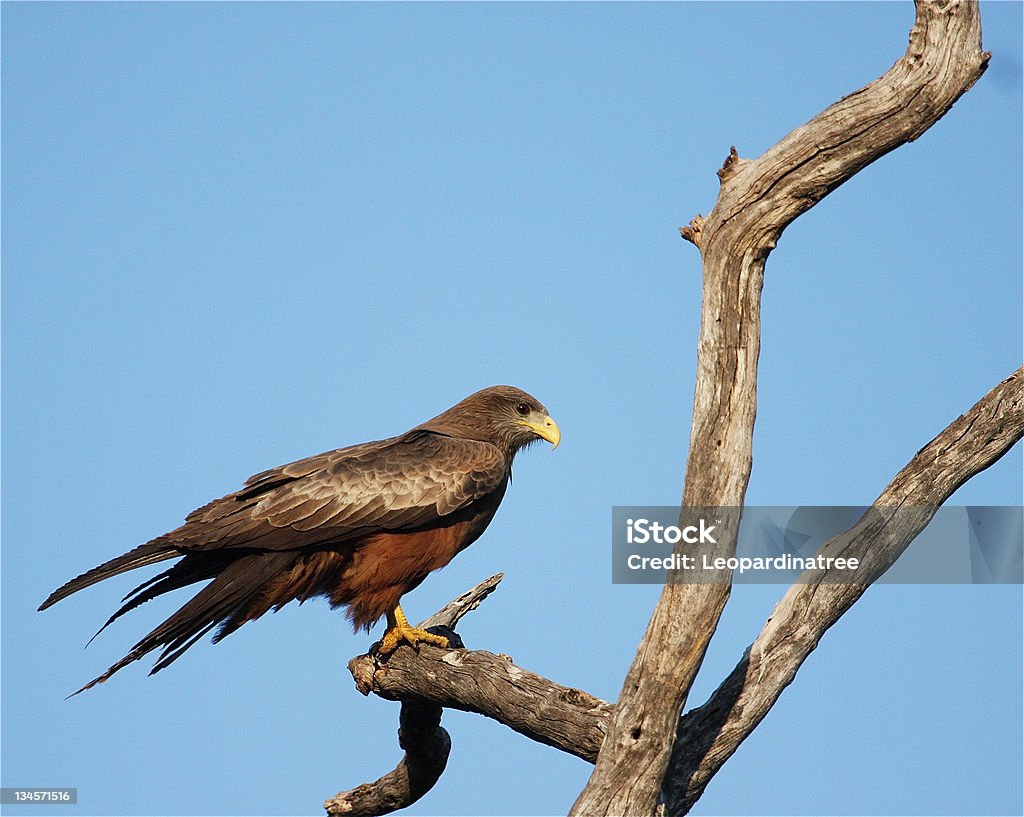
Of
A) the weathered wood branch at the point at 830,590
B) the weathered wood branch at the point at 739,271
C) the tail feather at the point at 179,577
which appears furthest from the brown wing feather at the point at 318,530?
the weathered wood branch at the point at 739,271

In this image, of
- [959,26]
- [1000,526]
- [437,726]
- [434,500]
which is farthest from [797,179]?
[437,726]

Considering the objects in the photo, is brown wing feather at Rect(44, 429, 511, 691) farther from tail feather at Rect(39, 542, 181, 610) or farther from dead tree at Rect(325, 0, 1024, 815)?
dead tree at Rect(325, 0, 1024, 815)

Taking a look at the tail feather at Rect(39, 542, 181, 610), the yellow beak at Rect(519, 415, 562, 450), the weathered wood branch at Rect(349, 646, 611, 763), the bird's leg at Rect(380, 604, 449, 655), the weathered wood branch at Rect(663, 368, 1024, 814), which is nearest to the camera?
the weathered wood branch at Rect(663, 368, 1024, 814)

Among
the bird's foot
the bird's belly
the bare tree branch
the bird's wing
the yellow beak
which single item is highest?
the yellow beak

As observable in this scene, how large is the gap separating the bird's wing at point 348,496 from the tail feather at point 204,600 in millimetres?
149

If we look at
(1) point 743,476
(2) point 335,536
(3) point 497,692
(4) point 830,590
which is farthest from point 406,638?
(1) point 743,476

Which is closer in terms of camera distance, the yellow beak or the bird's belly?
the bird's belly

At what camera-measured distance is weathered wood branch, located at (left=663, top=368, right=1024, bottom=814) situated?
19.4ft

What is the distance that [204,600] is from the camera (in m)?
7.32

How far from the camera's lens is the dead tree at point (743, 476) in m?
5.18

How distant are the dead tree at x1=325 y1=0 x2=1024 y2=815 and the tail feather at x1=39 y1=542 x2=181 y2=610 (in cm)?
242

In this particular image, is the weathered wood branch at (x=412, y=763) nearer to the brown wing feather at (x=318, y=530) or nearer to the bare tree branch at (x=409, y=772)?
the bare tree branch at (x=409, y=772)

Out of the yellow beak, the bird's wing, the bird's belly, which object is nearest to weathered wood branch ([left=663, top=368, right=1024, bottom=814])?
the bird's belly

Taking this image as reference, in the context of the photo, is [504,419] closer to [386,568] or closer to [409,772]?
[386,568]
